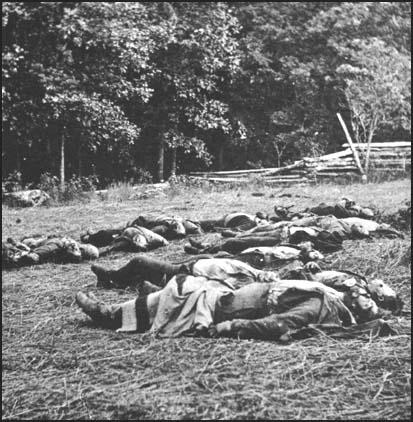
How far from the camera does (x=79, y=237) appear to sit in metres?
7.99

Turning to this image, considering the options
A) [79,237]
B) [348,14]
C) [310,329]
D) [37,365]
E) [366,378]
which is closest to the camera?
[366,378]

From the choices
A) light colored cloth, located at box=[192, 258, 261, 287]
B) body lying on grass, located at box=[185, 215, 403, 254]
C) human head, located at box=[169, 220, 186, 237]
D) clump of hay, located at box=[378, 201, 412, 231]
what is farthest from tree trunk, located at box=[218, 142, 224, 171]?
light colored cloth, located at box=[192, 258, 261, 287]

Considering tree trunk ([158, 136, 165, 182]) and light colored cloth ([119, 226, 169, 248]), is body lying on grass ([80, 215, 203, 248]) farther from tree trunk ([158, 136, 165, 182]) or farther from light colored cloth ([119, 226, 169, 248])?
tree trunk ([158, 136, 165, 182])

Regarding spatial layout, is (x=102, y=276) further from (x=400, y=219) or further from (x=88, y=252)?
(x=400, y=219)

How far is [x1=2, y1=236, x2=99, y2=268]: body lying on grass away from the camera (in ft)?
19.6

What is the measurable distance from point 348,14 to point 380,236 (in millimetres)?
13839

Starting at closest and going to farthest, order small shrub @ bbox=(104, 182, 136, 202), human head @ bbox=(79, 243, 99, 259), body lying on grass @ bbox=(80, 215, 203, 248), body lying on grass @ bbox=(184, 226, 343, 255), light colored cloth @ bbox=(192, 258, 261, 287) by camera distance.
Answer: light colored cloth @ bbox=(192, 258, 261, 287) < body lying on grass @ bbox=(184, 226, 343, 255) < human head @ bbox=(79, 243, 99, 259) < body lying on grass @ bbox=(80, 215, 203, 248) < small shrub @ bbox=(104, 182, 136, 202)

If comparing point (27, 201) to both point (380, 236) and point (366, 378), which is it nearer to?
point (380, 236)

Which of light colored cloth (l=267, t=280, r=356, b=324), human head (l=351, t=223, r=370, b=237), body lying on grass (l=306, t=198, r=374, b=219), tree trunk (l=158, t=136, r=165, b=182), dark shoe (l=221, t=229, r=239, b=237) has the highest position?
tree trunk (l=158, t=136, r=165, b=182)

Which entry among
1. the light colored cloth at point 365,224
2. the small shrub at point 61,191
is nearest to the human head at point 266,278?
the light colored cloth at point 365,224

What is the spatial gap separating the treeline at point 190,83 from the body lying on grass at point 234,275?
7.77m

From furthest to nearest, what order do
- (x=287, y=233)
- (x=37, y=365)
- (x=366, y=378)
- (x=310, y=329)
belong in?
(x=287, y=233), (x=310, y=329), (x=37, y=365), (x=366, y=378)

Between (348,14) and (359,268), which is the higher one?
(348,14)

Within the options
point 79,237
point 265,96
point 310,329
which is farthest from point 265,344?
point 265,96
